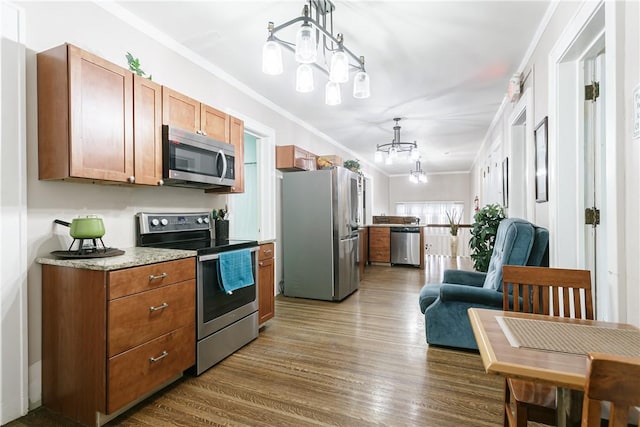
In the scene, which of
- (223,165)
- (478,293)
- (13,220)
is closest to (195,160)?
(223,165)

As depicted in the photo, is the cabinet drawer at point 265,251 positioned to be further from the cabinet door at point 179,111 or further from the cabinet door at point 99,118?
the cabinet door at point 99,118

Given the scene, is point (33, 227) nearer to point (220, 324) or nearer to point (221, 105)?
point (220, 324)

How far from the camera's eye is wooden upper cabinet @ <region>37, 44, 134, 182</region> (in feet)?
5.72

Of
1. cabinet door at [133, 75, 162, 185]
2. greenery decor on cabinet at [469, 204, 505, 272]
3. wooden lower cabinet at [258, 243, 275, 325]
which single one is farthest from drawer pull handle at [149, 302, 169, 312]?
greenery decor on cabinet at [469, 204, 505, 272]

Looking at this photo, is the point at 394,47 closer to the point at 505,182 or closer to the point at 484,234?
the point at 484,234

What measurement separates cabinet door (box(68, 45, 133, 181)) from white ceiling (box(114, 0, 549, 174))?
2.46 ft

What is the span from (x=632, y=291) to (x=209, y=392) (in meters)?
2.27

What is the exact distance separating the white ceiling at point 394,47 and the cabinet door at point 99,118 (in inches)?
29.5

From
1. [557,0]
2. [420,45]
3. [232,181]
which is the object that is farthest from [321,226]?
[557,0]

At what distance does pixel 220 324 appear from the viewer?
7.93 feet

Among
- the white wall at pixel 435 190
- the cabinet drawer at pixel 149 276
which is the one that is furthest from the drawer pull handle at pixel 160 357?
the white wall at pixel 435 190

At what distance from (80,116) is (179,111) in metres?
0.75

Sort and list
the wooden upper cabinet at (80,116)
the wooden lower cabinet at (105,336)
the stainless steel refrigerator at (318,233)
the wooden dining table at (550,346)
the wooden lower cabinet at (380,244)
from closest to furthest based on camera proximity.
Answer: the wooden dining table at (550,346), the wooden lower cabinet at (105,336), the wooden upper cabinet at (80,116), the stainless steel refrigerator at (318,233), the wooden lower cabinet at (380,244)

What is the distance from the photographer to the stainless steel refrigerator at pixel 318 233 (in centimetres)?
406
